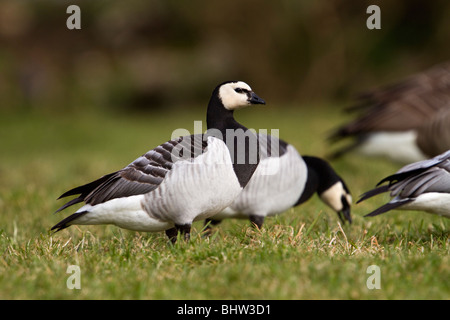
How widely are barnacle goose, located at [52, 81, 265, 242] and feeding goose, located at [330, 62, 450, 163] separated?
15.0 ft

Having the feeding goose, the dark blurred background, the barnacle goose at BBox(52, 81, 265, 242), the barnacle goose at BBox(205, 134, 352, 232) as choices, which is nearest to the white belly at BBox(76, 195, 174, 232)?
the barnacle goose at BBox(52, 81, 265, 242)

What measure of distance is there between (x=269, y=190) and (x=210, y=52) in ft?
53.3

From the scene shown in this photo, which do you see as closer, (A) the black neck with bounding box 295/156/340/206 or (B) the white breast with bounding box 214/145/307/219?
(B) the white breast with bounding box 214/145/307/219

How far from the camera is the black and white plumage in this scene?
4.53 metres

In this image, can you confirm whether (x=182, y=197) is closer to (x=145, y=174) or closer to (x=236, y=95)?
(x=145, y=174)

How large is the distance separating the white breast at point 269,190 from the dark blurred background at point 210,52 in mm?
14660

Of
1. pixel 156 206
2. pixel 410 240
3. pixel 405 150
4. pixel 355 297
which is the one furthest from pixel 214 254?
pixel 405 150

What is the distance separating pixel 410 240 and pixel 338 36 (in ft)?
51.7

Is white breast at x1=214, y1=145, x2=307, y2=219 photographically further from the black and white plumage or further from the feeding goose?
the feeding goose

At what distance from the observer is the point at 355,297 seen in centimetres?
338

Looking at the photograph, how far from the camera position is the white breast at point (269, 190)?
5.32m

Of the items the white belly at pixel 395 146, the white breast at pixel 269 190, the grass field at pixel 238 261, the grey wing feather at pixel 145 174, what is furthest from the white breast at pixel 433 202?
the white belly at pixel 395 146

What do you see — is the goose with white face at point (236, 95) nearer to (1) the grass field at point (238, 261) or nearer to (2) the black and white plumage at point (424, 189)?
(1) the grass field at point (238, 261)

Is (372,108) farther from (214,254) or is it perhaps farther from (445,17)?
(445,17)
